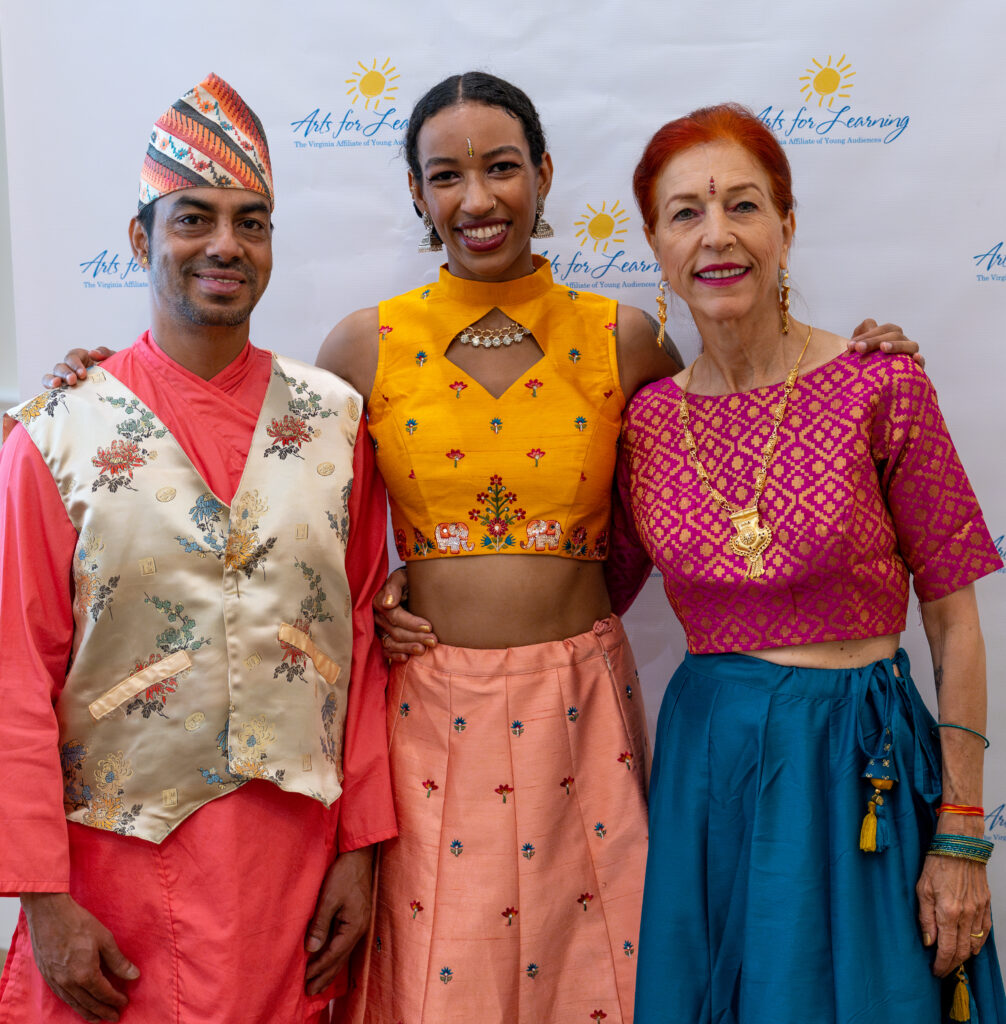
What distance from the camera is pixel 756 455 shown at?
65.1 inches

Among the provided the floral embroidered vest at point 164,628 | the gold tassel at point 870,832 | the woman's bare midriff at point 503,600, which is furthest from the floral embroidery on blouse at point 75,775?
the gold tassel at point 870,832

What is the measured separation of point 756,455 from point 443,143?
31.0 inches

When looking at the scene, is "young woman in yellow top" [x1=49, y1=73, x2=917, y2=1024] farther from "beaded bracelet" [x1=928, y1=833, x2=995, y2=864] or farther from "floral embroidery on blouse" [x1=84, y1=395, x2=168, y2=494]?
"beaded bracelet" [x1=928, y1=833, x2=995, y2=864]

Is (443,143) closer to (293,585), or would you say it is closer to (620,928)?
(293,585)

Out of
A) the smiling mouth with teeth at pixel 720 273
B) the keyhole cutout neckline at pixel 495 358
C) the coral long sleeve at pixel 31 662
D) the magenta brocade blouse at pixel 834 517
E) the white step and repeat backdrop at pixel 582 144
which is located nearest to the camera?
the coral long sleeve at pixel 31 662

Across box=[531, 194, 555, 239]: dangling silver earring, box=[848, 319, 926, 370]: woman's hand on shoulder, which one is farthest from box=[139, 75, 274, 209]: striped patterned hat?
box=[848, 319, 926, 370]: woman's hand on shoulder

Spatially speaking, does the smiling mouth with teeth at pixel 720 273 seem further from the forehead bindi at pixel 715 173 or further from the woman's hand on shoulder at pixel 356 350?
the woman's hand on shoulder at pixel 356 350

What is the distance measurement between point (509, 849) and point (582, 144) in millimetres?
1532

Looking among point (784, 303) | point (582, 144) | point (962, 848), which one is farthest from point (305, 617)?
point (582, 144)

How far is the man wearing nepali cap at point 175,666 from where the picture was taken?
4.97 feet

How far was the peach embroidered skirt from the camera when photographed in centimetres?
172

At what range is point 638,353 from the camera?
6.40ft

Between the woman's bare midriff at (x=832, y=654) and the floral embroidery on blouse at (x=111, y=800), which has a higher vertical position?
the woman's bare midriff at (x=832, y=654)

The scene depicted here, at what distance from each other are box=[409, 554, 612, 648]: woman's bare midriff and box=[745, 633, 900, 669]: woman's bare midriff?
0.40 metres
